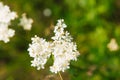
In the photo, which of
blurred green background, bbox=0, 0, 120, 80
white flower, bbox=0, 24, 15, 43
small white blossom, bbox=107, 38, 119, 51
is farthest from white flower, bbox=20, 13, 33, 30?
small white blossom, bbox=107, 38, 119, 51

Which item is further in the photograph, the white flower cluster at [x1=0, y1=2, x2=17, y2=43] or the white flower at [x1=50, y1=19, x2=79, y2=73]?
the white flower cluster at [x1=0, y1=2, x2=17, y2=43]

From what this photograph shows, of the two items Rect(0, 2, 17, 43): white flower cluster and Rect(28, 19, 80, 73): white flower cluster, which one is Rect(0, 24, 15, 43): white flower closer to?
Rect(0, 2, 17, 43): white flower cluster

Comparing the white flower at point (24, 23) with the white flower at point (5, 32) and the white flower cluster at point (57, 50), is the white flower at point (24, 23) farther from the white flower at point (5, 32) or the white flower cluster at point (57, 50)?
the white flower cluster at point (57, 50)

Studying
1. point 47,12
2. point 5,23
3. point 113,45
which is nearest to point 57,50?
point 5,23

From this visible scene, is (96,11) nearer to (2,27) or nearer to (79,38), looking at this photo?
(79,38)

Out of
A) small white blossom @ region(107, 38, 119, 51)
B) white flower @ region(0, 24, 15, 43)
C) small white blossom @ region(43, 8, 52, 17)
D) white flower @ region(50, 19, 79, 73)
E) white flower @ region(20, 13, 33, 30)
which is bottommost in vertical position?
white flower @ region(50, 19, 79, 73)

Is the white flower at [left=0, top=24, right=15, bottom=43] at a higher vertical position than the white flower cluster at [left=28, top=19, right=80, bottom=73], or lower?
higher

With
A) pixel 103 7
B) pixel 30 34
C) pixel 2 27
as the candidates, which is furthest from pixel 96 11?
pixel 2 27

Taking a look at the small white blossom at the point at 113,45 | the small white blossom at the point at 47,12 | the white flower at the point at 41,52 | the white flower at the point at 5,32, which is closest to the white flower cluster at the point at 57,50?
the white flower at the point at 41,52

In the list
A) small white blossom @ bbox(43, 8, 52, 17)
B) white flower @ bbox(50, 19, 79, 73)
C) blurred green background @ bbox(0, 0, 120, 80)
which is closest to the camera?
white flower @ bbox(50, 19, 79, 73)
